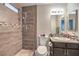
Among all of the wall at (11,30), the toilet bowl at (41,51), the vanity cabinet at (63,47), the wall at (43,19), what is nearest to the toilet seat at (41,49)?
the toilet bowl at (41,51)

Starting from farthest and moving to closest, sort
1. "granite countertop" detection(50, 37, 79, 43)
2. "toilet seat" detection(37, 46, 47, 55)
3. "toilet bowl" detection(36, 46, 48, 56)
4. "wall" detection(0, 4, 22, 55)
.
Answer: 1. "wall" detection(0, 4, 22, 55)
2. "granite countertop" detection(50, 37, 79, 43)
3. "toilet seat" detection(37, 46, 47, 55)
4. "toilet bowl" detection(36, 46, 48, 56)

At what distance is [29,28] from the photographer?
3076 mm

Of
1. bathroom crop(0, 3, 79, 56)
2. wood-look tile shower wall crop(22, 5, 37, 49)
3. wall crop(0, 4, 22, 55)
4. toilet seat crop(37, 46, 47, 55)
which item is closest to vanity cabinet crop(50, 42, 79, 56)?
bathroom crop(0, 3, 79, 56)

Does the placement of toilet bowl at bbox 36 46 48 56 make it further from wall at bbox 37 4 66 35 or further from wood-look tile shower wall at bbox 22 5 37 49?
wall at bbox 37 4 66 35

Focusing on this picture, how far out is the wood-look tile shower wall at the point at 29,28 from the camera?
117 inches

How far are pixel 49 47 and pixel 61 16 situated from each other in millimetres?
715

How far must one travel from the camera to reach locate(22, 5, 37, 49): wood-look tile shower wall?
298 cm

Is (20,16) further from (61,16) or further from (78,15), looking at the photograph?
(78,15)

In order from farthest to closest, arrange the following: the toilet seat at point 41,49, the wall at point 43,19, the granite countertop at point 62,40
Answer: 1. the wall at point 43,19
2. the granite countertop at point 62,40
3. the toilet seat at point 41,49

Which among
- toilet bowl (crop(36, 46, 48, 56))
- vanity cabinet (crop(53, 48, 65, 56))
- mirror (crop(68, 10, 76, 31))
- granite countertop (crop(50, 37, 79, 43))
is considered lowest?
vanity cabinet (crop(53, 48, 65, 56))

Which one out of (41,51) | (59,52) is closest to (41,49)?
(41,51)

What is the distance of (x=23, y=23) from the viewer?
122 inches

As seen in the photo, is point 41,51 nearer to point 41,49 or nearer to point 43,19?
point 41,49

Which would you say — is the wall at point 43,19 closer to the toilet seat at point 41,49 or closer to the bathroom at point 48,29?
the bathroom at point 48,29
